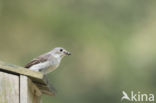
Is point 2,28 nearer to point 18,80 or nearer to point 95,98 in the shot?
point 95,98

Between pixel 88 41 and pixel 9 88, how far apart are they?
1382cm

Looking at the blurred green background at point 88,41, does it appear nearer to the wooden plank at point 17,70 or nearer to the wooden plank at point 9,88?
the wooden plank at point 17,70

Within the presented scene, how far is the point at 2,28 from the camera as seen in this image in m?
24.4

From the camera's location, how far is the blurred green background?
22.5m

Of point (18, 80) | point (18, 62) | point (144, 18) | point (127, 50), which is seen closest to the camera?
point (18, 80)

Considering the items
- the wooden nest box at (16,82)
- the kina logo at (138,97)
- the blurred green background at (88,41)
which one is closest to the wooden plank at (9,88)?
the wooden nest box at (16,82)

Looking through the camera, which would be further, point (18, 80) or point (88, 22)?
point (88, 22)

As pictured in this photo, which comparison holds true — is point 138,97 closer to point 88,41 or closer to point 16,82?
point 88,41

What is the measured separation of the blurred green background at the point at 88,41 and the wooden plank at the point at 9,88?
10251mm

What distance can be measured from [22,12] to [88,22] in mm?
2187

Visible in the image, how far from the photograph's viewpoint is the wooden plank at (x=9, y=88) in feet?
34.7

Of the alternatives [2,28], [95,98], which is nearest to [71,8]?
[2,28]

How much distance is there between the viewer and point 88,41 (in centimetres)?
2447

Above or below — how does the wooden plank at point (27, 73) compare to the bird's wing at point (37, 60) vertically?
below
